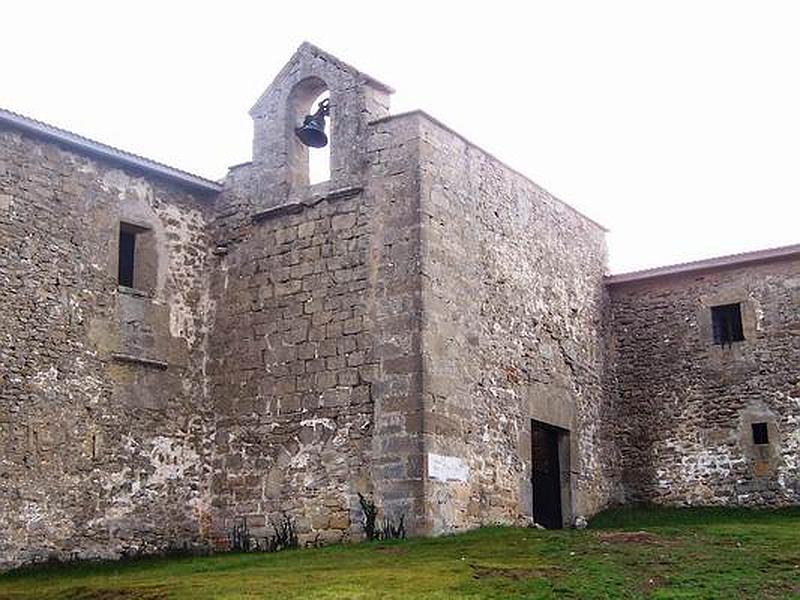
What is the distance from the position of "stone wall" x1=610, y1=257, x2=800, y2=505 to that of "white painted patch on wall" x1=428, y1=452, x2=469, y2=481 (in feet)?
17.9

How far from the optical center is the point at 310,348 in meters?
16.7

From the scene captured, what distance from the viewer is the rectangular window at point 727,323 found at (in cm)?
2002

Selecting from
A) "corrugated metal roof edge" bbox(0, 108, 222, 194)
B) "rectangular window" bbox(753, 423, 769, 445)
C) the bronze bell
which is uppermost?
the bronze bell

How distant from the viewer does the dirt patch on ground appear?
1427 centimetres

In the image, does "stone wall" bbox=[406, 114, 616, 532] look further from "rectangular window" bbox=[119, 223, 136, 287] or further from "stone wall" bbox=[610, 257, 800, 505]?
"rectangular window" bbox=[119, 223, 136, 287]

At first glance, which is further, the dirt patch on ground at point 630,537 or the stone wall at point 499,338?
the stone wall at point 499,338

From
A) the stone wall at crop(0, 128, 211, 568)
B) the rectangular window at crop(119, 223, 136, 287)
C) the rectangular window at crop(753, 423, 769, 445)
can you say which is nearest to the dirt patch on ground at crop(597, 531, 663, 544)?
the rectangular window at crop(753, 423, 769, 445)

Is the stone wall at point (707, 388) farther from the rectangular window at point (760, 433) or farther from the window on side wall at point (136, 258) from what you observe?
the window on side wall at point (136, 258)

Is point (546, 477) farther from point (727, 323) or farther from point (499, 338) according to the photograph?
point (727, 323)

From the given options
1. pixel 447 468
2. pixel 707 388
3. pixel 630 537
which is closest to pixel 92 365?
pixel 447 468

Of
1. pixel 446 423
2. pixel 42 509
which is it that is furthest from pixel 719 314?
pixel 42 509

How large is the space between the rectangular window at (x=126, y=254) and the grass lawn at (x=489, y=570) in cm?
402

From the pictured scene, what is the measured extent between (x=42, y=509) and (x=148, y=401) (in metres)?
2.21

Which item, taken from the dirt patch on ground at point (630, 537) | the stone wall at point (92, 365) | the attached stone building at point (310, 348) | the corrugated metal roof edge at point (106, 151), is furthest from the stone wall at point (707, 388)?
the corrugated metal roof edge at point (106, 151)
